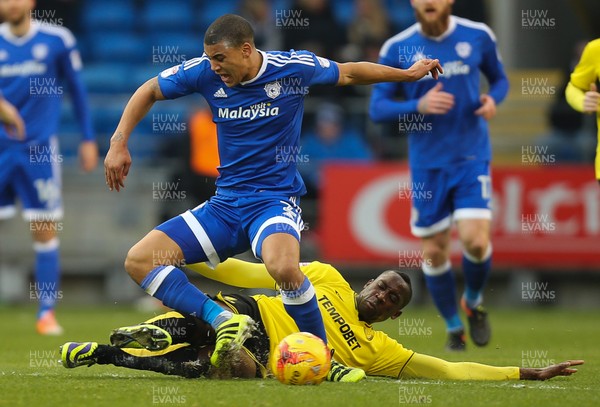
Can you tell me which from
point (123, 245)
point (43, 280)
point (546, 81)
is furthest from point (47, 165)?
point (546, 81)

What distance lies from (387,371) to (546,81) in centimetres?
941

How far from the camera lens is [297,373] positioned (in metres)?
6.03

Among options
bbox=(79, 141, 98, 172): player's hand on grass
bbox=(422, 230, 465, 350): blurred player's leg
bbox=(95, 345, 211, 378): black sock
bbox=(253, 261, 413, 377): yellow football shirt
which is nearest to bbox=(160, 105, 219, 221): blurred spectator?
bbox=(79, 141, 98, 172): player's hand on grass

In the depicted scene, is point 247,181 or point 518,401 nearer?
point 518,401

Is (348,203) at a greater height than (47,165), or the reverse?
(47,165)

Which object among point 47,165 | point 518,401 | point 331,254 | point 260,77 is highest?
point 260,77

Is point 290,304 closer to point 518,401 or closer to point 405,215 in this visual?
point 518,401

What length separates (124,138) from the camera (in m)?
6.63

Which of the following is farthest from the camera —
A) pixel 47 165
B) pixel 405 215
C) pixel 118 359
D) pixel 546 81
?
pixel 546 81

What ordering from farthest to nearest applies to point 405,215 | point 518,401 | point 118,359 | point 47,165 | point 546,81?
point 546,81, point 405,215, point 47,165, point 118,359, point 518,401

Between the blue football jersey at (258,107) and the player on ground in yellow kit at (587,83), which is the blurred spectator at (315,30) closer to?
the player on ground in yellow kit at (587,83)

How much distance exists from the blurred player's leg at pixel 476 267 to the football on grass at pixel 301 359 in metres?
3.36

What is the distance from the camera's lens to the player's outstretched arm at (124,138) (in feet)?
21.4

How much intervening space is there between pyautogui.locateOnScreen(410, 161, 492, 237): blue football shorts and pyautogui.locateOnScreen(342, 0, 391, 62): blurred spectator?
511 cm
